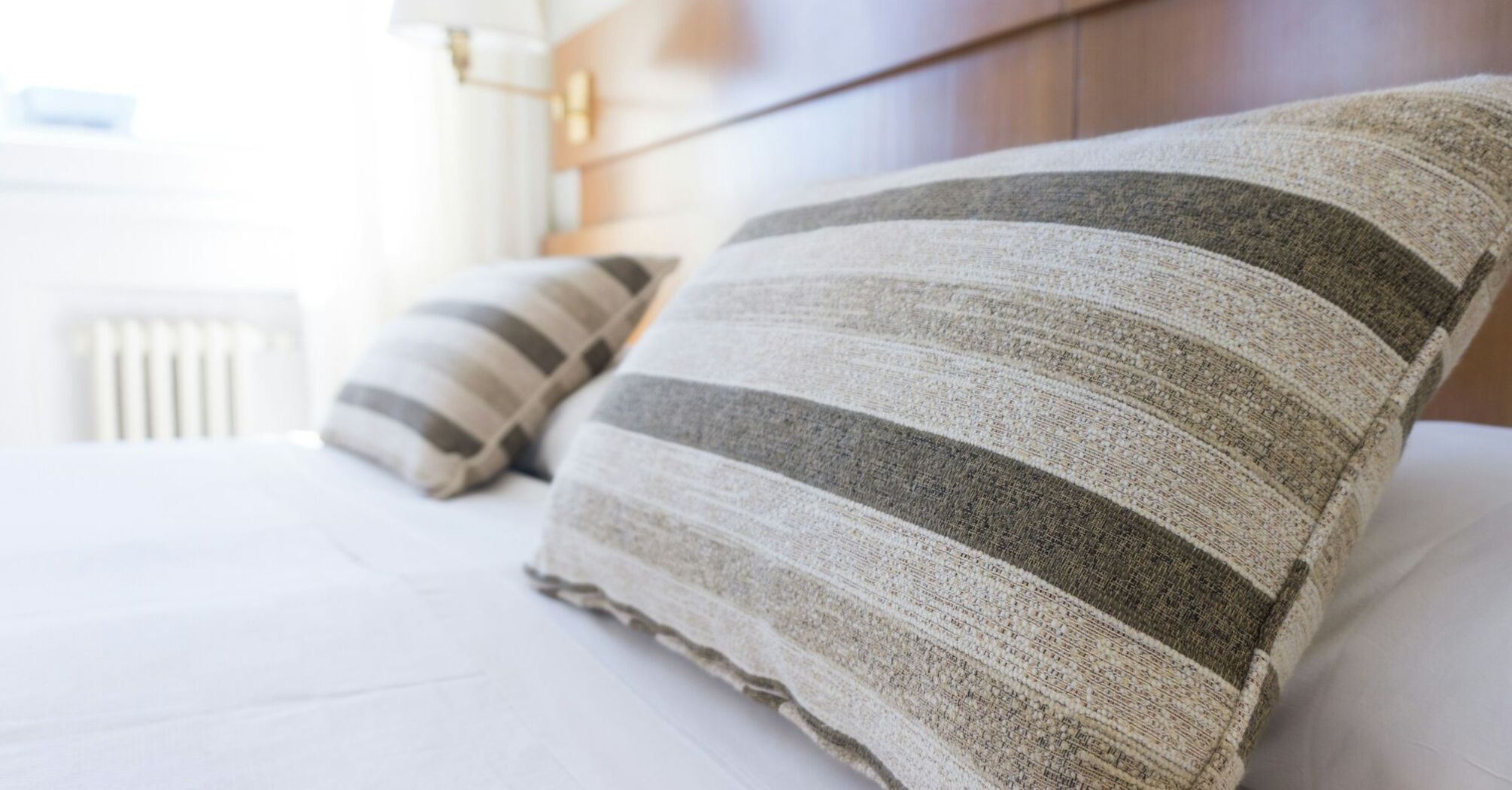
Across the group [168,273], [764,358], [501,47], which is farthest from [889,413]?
[168,273]

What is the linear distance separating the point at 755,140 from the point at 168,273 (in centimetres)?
143

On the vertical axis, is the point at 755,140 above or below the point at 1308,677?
above

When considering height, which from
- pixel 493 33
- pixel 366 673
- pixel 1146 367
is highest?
pixel 493 33

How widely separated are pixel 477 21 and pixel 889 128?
1.02m

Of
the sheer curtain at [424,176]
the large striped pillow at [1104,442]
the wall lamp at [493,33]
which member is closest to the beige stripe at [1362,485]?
the large striped pillow at [1104,442]

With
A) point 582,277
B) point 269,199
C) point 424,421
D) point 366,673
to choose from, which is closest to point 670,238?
point 582,277

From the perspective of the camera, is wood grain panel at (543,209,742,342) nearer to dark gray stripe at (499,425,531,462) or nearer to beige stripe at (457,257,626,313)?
beige stripe at (457,257,626,313)

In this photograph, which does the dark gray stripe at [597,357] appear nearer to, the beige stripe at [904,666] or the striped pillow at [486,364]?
the striped pillow at [486,364]

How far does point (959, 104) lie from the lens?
124 centimetres

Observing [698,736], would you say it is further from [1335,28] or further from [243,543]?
[1335,28]

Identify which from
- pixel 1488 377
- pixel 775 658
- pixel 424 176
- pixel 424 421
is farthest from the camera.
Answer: pixel 424 176

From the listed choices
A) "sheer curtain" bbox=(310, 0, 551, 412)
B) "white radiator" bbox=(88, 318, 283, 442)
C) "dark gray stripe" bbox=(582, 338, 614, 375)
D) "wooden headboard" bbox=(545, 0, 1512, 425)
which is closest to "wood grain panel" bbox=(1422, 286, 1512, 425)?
"wooden headboard" bbox=(545, 0, 1512, 425)

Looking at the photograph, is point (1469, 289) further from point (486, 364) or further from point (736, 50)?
point (736, 50)

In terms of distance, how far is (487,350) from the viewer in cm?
132
